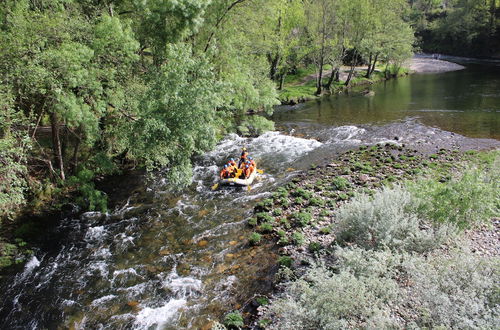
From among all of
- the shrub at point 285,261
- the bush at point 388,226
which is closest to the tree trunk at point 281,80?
the bush at point 388,226

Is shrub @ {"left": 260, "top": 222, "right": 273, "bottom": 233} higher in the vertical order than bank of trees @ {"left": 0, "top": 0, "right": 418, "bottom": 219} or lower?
lower

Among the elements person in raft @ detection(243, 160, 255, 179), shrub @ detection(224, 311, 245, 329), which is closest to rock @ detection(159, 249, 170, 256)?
shrub @ detection(224, 311, 245, 329)

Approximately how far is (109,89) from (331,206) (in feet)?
34.8

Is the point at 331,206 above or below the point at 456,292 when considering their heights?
below

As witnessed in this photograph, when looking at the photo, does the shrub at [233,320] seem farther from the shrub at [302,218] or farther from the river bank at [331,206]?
the shrub at [302,218]

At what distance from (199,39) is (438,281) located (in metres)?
18.0

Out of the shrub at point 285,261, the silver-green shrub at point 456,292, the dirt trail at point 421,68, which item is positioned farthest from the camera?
the dirt trail at point 421,68

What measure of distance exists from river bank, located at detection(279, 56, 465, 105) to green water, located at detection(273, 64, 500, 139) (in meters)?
2.02

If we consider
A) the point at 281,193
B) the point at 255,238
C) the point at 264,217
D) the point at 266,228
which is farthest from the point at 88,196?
the point at 281,193

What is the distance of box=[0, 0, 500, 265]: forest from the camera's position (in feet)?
34.9

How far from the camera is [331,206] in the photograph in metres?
13.5

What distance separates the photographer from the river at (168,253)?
920 cm

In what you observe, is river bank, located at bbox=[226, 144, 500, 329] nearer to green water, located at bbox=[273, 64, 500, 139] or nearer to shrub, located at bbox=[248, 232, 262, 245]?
shrub, located at bbox=[248, 232, 262, 245]

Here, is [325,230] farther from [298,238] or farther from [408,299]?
[408,299]
